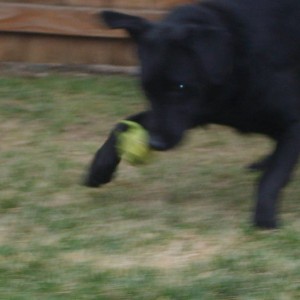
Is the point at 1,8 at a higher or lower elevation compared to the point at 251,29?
lower

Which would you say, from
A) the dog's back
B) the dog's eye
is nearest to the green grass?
the dog's eye

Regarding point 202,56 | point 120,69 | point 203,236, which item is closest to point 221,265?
point 203,236

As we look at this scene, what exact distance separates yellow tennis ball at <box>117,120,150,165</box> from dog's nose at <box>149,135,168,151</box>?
15 cm

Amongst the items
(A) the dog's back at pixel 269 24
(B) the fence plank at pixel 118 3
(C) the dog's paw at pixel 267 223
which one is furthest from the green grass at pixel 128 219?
(B) the fence plank at pixel 118 3

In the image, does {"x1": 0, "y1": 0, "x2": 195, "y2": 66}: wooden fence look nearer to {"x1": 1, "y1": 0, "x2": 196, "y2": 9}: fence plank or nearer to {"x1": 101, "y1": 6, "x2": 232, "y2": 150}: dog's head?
{"x1": 1, "y1": 0, "x2": 196, "y2": 9}: fence plank

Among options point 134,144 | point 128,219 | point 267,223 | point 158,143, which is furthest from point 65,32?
point 267,223

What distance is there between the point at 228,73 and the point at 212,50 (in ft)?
0.50

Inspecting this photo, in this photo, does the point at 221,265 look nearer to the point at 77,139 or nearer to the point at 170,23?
the point at 170,23

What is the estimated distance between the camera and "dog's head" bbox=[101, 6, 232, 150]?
13.8ft

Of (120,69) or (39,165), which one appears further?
(120,69)

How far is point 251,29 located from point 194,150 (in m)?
1.48

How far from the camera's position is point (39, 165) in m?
5.43

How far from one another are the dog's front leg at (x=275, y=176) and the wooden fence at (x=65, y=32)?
2.87 metres

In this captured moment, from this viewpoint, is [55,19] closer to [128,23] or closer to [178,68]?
[128,23]
